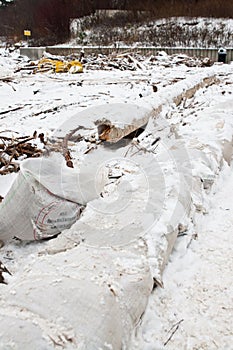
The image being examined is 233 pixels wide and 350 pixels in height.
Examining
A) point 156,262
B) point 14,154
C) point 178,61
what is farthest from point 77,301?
point 178,61

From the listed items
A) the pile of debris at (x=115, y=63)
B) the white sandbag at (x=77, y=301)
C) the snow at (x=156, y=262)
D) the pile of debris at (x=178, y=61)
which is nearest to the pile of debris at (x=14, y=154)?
the snow at (x=156, y=262)

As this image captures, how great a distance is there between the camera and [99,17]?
84.7ft

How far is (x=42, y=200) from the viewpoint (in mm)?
2076

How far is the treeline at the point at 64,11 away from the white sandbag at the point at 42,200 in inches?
928

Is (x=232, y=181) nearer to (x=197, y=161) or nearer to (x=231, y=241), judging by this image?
(x=197, y=161)

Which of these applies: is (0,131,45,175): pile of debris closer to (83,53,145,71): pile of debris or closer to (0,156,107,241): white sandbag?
(0,156,107,241): white sandbag

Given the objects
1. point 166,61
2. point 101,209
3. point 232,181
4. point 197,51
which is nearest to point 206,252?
point 101,209

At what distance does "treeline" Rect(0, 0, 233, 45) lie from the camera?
23141 millimetres

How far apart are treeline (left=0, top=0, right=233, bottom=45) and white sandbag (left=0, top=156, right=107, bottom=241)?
77.3 ft

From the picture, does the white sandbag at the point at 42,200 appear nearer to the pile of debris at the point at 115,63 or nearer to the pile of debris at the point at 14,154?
the pile of debris at the point at 14,154

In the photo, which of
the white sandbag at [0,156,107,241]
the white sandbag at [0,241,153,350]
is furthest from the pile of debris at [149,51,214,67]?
the white sandbag at [0,241,153,350]

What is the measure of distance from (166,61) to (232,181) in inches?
434

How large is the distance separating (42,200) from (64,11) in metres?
28.5

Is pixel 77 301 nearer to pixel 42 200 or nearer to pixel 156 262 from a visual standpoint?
pixel 156 262
